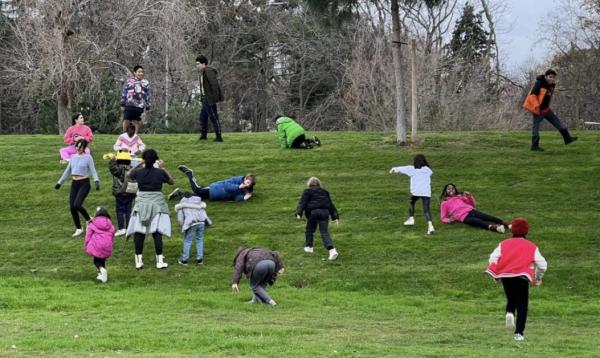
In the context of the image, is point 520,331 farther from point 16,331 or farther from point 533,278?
point 16,331

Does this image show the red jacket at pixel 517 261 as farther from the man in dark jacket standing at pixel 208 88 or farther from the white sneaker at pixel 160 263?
the man in dark jacket standing at pixel 208 88

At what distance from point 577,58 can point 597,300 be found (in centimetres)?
4098

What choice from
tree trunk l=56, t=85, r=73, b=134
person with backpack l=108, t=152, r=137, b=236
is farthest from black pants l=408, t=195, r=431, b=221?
tree trunk l=56, t=85, r=73, b=134

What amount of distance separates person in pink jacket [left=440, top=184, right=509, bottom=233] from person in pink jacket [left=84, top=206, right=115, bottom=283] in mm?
7234

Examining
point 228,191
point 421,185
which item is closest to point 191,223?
point 228,191

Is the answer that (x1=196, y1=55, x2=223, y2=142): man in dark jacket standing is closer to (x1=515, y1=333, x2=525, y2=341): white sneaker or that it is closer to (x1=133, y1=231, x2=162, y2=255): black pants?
(x1=133, y1=231, x2=162, y2=255): black pants

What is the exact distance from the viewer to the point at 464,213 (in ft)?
61.8

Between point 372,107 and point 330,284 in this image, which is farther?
point 372,107

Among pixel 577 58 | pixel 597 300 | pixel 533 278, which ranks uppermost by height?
pixel 577 58

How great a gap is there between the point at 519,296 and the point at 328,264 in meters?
5.69

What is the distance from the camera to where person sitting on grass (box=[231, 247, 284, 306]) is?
13.7 meters

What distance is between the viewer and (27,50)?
120 ft

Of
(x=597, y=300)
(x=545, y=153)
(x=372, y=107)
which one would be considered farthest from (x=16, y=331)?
(x=372, y=107)

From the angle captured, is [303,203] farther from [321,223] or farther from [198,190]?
[198,190]
